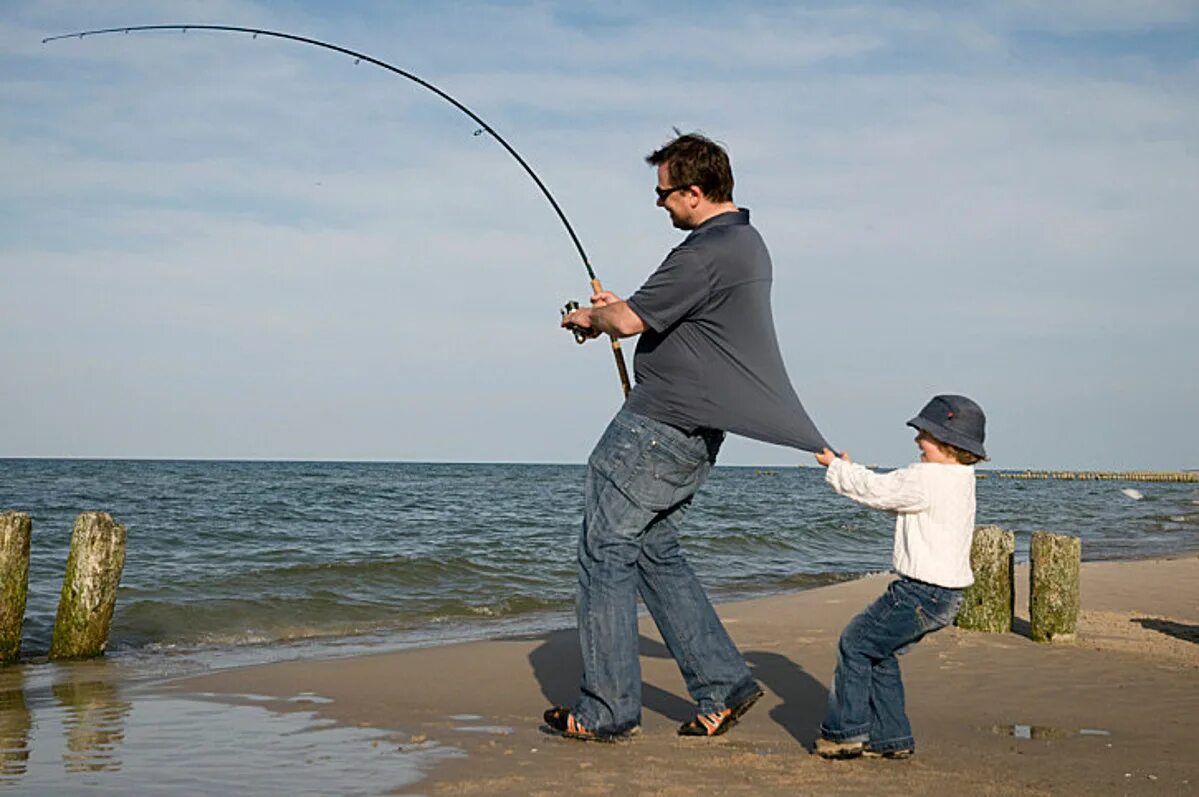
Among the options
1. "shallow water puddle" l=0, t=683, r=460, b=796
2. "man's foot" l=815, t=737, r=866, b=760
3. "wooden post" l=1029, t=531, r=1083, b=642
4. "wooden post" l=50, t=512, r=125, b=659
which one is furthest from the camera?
"wooden post" l=50, t=512, r=125, b=659

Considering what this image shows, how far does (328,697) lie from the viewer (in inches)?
228

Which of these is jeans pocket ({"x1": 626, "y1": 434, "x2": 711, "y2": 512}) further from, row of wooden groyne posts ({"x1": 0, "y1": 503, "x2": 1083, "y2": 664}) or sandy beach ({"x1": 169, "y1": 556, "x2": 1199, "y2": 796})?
row of wooden groyne posts ({"x1": 0, "y1": 503, "x2": 1083, "y2": 664})

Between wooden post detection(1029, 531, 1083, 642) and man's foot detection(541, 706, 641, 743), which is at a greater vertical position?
wooden post detection(1029, 531, 1083, 642)

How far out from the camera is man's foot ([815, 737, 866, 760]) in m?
4.29

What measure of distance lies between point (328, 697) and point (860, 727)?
262cm

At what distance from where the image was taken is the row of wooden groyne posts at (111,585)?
24.1ft

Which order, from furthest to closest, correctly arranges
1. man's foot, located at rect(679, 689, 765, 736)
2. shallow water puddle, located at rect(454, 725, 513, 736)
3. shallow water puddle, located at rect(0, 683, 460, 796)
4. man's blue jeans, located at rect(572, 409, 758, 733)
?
shallow water puddle, located at rect(454, 725, 513, 736) < man's foot, located at rect(679, 689, 765, 736) < man's blue jeans, located at rect(572, 409, 758, 733) < shallow water puddle, located at rect(0, 683, 460, 796)

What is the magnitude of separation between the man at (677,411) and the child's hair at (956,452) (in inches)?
15.3

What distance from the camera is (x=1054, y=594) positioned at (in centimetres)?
733

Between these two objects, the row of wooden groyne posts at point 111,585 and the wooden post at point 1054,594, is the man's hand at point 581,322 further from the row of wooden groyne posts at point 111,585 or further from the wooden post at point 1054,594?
the wooden post at point 1054,594

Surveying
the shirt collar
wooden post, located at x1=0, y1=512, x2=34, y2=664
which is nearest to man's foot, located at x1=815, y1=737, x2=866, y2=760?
the shirt collar

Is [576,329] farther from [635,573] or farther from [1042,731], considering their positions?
[1042,731]

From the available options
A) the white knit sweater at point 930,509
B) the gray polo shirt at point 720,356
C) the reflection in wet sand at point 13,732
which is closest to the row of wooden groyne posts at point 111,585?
the reflection in wet sand at point 13,732

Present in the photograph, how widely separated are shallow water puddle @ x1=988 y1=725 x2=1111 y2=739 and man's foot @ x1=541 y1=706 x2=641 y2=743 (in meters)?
1.48
